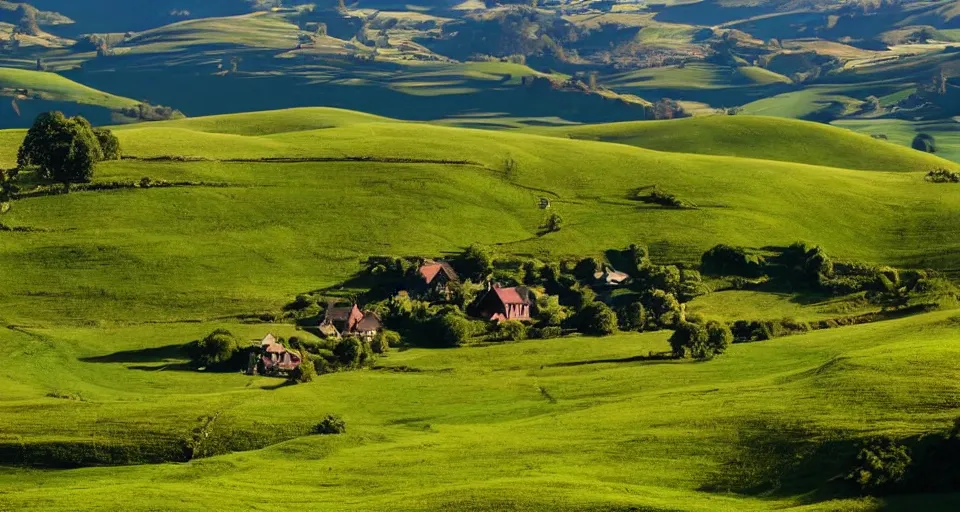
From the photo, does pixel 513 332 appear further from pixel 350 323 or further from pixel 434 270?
pixel 434 270

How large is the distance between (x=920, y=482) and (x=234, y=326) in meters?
65.8

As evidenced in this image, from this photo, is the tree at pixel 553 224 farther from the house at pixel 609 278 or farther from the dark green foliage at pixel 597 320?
the dark green foliage at pixel 597 320

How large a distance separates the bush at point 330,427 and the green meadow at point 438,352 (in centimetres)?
84

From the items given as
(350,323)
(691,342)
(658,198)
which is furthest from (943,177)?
(350,323)

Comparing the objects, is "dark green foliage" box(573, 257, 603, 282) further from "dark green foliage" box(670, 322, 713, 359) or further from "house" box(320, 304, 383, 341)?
"dark green foliage" box(670, 322, 713, 359)

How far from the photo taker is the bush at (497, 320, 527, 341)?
106 m

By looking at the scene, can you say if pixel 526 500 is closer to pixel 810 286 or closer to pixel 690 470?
pixel 690 470

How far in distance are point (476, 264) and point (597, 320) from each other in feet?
64.1

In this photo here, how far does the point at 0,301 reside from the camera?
11194 cm

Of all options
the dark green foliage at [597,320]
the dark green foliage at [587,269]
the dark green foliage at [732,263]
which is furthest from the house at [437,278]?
the dark green foliage at [732,263]

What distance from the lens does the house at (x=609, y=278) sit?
120 metres

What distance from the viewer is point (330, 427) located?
7675cm

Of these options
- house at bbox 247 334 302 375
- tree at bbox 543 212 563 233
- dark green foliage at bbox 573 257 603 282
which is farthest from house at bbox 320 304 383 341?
tree at bbox 543 212 563 233

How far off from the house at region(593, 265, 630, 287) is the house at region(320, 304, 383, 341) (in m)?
24.2
